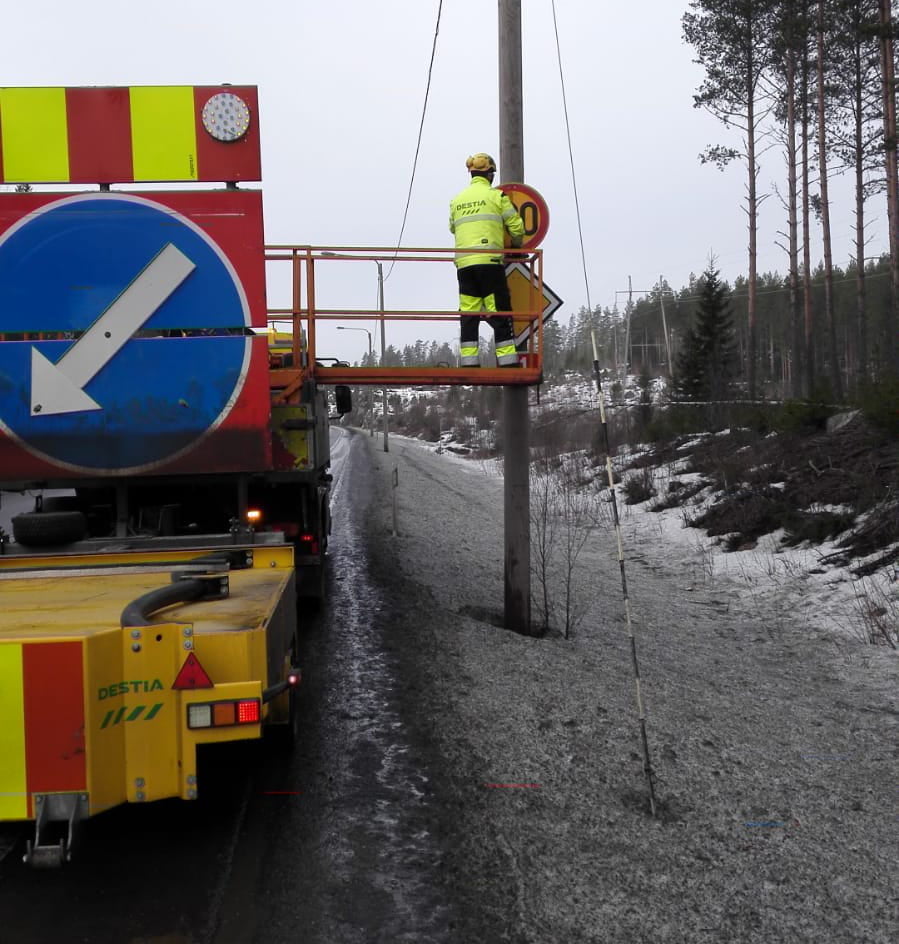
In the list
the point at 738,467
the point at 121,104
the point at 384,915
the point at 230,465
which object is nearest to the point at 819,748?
the point at 384,915

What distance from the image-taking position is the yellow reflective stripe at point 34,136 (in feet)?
19.3

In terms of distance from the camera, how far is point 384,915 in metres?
3.75

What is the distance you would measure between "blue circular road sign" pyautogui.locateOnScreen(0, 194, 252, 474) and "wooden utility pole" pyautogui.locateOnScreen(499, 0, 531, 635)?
10.7 feet

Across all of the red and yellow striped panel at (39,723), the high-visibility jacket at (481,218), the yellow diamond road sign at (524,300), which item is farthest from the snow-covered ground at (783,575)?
the red and yellow striped panel at (39,723)

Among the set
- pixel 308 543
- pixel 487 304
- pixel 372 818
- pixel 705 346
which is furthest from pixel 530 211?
pixel 705 346

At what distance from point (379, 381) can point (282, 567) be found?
3.05 m

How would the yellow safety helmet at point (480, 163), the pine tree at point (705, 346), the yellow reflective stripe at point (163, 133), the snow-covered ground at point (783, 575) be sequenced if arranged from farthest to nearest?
the pine tree at point (705, 346), the snow-covered ground at point (783, 575), the yellow safety helmet at point (480, 163), the yellow reflective stripe at point (163, 133)

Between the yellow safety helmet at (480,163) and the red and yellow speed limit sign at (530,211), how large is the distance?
1.11 ft

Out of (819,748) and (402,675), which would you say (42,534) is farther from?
(819,748)

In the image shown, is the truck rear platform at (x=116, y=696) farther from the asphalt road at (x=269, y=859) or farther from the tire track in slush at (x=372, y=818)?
the tire track in slush at (x=372, y=818)

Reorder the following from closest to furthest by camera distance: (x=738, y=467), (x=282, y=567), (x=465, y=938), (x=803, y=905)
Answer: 1. (x=465, y=938)
2. (x=803, y=905)
3. (x=282, y=567)
4. (x=738, y=467)

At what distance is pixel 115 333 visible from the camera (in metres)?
5.93

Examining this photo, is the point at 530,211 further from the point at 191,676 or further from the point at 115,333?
the point at 191,676

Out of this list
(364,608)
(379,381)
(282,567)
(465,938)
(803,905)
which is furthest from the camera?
(364,608)
